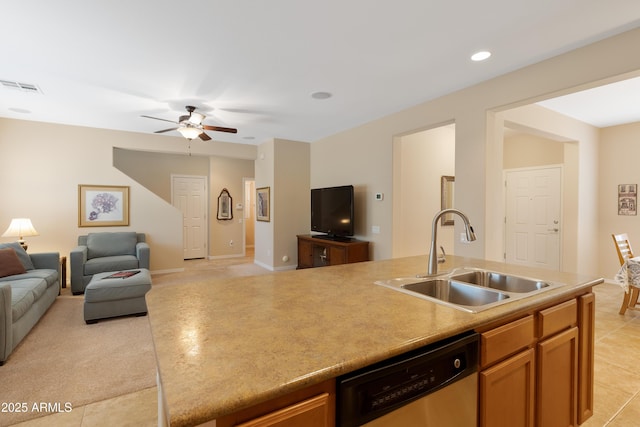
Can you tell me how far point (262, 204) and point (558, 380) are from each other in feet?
18.1

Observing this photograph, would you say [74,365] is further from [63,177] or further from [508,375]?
[63,177]

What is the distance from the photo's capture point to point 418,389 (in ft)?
3.20

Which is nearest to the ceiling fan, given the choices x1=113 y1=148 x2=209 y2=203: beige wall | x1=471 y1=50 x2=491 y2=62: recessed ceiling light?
x1=471 y1=50 x2=491 y2=62: recessed ceiling light

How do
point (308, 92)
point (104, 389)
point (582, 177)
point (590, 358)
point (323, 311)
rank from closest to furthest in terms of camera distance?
point (323, 311) < point (590, 358) < point (104, 389) < point (308, 92) < point (582, 177)

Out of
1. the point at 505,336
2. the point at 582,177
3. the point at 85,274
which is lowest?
the point at 85,274

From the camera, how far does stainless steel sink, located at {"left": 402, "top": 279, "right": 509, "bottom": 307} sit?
1555 mm

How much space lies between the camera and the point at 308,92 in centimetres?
362

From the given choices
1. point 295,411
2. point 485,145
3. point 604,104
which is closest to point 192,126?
point 485,145

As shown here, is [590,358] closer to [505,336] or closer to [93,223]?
[505,336]

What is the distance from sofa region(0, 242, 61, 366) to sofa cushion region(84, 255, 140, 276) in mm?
385

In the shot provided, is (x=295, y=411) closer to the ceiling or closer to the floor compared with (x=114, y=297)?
closer to the ceiling

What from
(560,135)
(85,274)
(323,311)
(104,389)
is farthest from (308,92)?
(85,274)

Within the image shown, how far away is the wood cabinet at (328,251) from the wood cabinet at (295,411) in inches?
149

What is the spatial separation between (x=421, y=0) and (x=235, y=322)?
7.31ft
